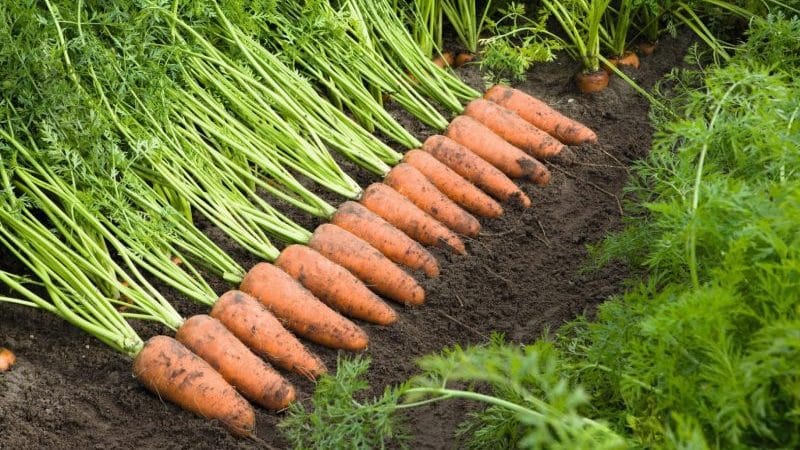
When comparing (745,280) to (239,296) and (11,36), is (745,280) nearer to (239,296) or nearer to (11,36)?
(239,296)

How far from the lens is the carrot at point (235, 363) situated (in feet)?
12.1

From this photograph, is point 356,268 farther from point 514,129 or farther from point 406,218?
point 514,129

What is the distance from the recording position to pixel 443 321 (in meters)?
4.01

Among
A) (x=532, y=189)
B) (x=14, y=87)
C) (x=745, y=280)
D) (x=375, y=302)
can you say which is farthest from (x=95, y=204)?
(x=745, y=280)

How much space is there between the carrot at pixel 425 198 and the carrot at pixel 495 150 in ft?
1.19

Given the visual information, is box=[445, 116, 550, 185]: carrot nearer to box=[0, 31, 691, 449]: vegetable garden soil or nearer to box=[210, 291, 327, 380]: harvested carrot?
box=[0, 31, 691, 449]: vegetable garden soil

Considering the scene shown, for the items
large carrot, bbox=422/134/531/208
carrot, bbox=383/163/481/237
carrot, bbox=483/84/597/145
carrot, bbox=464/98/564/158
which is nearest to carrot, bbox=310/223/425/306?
carrot, bbox=383/163/481/237

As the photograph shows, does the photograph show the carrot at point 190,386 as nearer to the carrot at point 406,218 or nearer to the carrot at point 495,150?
the carrot at point 406,218

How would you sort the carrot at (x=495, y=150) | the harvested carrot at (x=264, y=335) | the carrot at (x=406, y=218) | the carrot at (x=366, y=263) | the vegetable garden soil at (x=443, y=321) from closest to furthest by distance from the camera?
the vegetable garden soil at (x=443, y=321) < the harvested carrot at (x=264, y=335) < the carrot at (x=366, y=263) < the carrot at (x=406, y=218) < the carrot at (x=495, y=150)

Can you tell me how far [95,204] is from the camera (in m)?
3.81

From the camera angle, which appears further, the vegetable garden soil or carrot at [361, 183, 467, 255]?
carrot at [361, 183, 467, 255]

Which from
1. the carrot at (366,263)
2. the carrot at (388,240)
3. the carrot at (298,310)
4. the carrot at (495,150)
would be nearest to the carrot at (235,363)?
the carrot at (298,310)

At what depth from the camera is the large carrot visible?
4590 millimetres

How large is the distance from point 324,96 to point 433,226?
96cm
